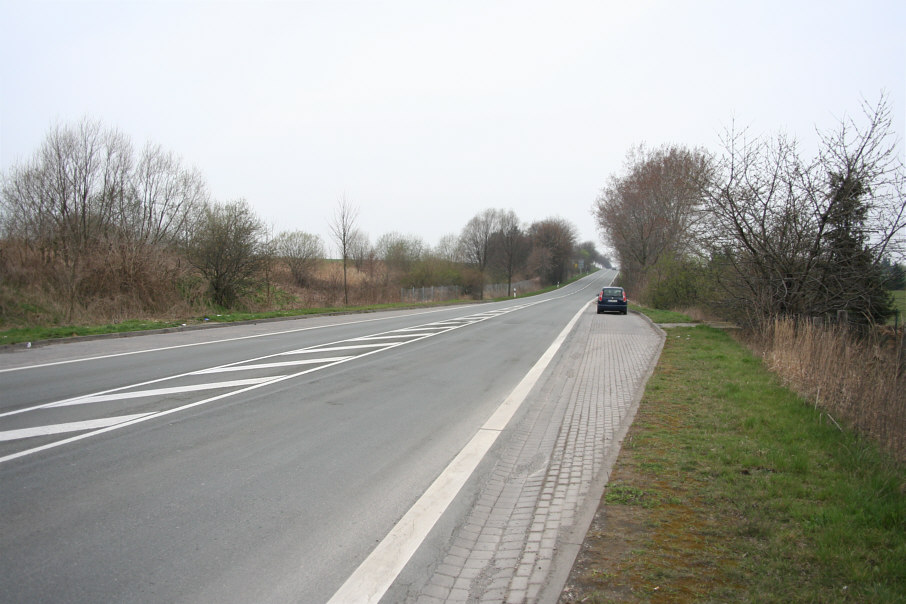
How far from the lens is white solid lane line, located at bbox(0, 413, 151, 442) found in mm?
5754

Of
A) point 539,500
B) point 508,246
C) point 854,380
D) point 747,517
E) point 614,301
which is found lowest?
point 539,500

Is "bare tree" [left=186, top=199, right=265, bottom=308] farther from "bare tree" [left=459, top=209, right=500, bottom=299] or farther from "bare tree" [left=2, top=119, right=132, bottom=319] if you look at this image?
"bare tree" [left=459, top=209, right=500, bottom=299]

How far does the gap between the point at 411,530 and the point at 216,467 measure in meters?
2.20

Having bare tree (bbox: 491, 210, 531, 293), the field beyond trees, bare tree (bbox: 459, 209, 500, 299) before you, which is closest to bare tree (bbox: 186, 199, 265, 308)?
the field beyond trees

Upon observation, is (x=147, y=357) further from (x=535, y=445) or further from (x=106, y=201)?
(x=106, y=201)

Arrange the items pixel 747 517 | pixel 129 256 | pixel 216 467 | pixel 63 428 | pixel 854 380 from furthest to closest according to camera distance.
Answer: pixel 129 256 < pixel 854 380 < pixel 63 428 < pixel 216 467 < pixel 747 517

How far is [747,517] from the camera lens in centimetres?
387

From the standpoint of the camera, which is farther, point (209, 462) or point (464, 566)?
point (209, 462)

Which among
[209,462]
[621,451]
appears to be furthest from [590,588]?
[209,462]

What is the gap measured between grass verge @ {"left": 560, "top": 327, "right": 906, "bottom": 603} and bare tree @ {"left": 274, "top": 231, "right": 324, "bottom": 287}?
111 ft

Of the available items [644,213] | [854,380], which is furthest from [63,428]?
[644,213]

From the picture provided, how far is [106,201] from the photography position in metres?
25.8

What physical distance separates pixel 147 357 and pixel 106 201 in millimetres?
18618

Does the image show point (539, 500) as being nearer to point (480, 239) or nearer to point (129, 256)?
point (129, 256)
